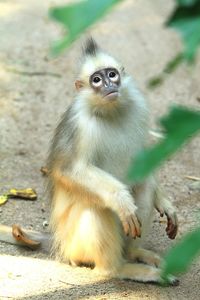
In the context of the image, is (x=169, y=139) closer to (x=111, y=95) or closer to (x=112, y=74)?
(x=111, y=95)

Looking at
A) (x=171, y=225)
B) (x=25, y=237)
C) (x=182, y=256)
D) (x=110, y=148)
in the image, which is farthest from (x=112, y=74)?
(x=182, y=256)

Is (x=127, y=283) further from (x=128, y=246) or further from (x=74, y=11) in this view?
(x=74, y=11)

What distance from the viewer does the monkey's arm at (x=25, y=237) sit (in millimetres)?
4945

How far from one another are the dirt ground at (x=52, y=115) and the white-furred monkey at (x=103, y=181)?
9.0 inches

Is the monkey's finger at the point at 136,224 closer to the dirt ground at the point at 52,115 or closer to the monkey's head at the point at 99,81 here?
the dirt ground at the point at 52,115

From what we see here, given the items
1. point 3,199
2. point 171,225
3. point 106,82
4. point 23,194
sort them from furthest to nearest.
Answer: point 23,194 < point 3,199 < point 171,225 < point 106,82

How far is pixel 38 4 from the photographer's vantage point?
10.2 m

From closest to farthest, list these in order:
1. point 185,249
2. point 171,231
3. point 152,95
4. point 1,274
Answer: point 185,249
point 1,274
point 171,231
point 152,95

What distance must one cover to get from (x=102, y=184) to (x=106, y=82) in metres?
0.77

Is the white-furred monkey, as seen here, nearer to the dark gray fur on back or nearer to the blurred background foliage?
the dark gray fur on back

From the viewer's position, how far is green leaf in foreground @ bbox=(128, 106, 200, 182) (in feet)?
4.70

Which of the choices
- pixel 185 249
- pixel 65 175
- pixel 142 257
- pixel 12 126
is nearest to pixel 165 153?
pixel 185 249

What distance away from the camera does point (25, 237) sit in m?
4.95

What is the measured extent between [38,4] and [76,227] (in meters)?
6.30
